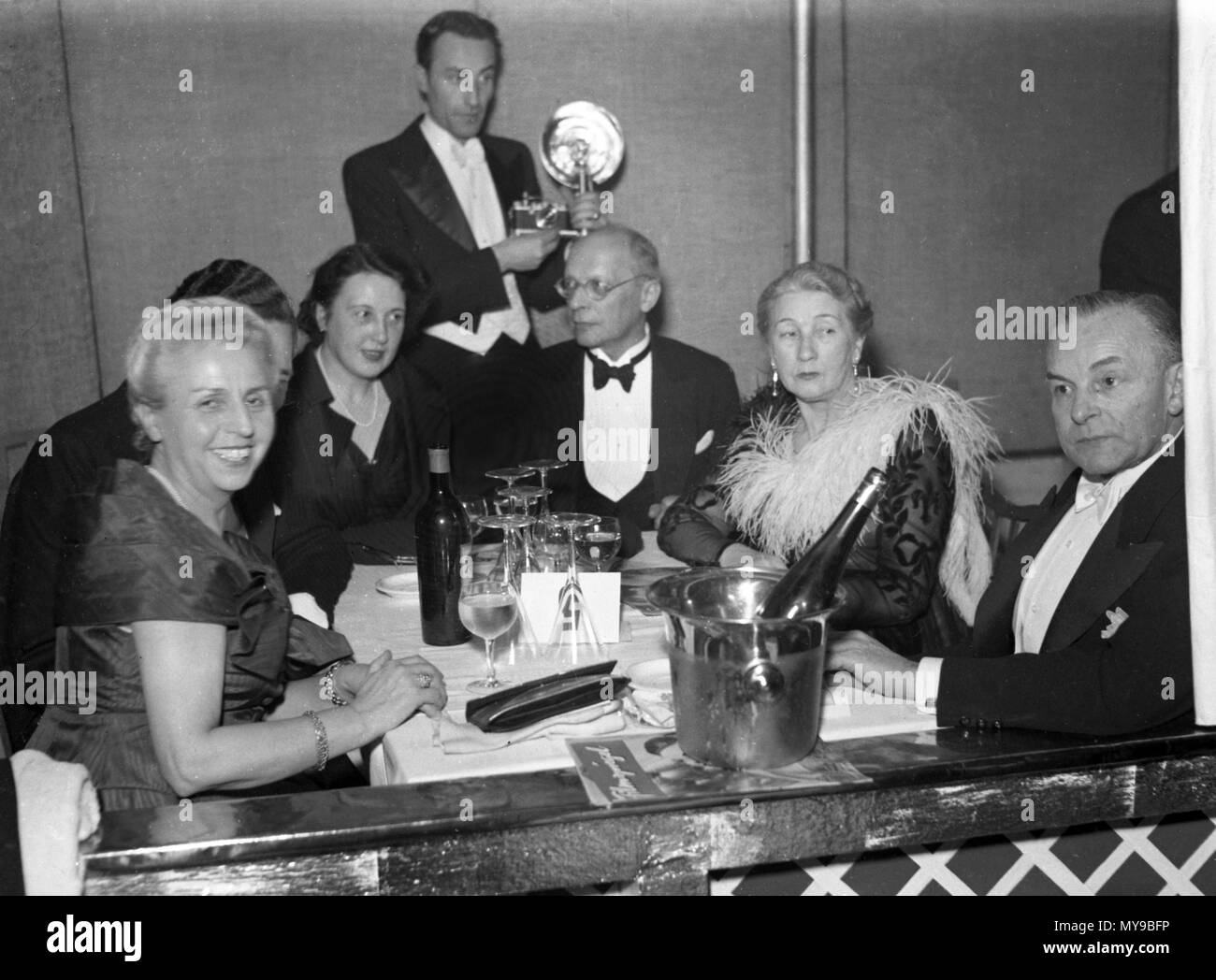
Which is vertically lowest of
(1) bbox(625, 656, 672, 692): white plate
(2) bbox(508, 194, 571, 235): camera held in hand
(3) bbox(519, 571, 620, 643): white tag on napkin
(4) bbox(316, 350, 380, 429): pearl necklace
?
(1) bbox(625, 656, 672, 692): white plate

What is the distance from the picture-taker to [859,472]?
2451mm

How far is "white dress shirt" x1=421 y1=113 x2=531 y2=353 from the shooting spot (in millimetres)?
4465

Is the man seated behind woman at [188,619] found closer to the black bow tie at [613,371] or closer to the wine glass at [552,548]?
the wine glass at [552,548]

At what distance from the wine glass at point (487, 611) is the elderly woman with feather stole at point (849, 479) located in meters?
0.65

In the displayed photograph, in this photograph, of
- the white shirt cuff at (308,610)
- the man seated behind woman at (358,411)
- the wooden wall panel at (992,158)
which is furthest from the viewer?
the wooden wall panel at (992,158)

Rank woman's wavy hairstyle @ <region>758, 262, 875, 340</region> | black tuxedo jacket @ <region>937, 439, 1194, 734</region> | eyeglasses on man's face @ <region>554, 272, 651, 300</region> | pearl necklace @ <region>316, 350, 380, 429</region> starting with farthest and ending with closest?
eyeglasses on man's face @ <region>554, 272, 651, 300</region> < pearl necklace @ <region>316, 350, 380, 429</region> < woman's wavy hairstyle @ <region>758, 262, 875, 340</region> < black tuxedo jacket @ <region>937, 439, 1194, 734</region>

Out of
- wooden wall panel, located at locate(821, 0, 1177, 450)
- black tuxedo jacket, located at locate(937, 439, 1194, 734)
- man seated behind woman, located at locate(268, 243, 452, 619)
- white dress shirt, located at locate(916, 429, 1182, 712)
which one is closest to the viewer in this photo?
black tuxedo jacket, located at locate(937, 439, 1194, 734)

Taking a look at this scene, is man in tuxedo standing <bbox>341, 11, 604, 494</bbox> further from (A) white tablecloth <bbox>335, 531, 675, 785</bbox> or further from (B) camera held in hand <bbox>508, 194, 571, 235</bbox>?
(A) white tablecloth <bbox>335, 531, 675, 785</bbox>

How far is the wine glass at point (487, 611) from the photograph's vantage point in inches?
68.6

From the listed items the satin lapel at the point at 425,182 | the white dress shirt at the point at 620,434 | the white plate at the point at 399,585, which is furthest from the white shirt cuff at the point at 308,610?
the satin lapel at the point at 425,182

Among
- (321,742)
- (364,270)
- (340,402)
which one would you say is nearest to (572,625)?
(321,742)

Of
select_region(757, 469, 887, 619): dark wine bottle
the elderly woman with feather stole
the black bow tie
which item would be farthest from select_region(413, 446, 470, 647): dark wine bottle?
the black bow tie

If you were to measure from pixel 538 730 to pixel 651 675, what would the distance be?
25 cm
